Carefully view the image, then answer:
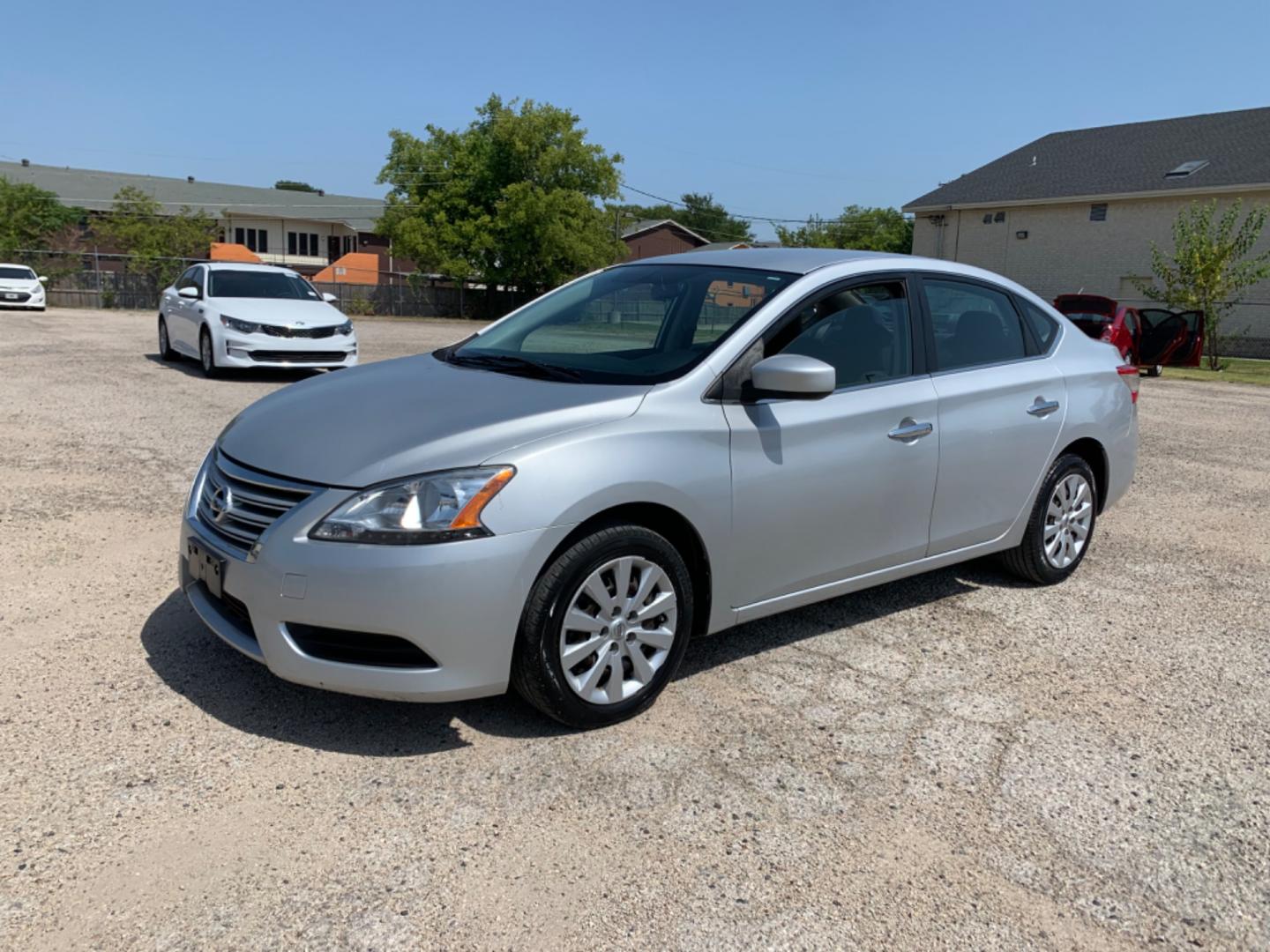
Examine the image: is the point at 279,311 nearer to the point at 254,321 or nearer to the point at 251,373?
the point at 254,321

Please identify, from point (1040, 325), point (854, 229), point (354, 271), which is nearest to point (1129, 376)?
point (1040, 325)

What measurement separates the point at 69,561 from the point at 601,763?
3.43 m

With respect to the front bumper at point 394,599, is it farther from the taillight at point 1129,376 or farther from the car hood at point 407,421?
the taillight at point 1129,376

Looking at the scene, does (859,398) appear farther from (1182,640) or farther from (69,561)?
(69,561)

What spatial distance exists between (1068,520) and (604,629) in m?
3.09

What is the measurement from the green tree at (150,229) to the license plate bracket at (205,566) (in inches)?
1944

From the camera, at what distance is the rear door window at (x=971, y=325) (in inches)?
190

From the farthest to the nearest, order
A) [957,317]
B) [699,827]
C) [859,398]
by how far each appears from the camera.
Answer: [957,317]
[859,398]
[699,827]

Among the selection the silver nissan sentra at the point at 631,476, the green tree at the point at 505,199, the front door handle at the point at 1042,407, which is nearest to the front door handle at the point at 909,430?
the silver nissan sentra at the point at 631,476

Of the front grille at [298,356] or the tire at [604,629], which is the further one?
the front grille at [298,356]

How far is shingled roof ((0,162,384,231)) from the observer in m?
57.8

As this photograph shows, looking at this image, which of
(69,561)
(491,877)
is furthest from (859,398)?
(69,561)

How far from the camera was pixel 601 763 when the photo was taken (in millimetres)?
3436

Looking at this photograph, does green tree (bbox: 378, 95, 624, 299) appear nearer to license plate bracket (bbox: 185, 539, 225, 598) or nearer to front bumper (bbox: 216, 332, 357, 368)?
front bumper (bbox: 216, 332, 357, 368)
